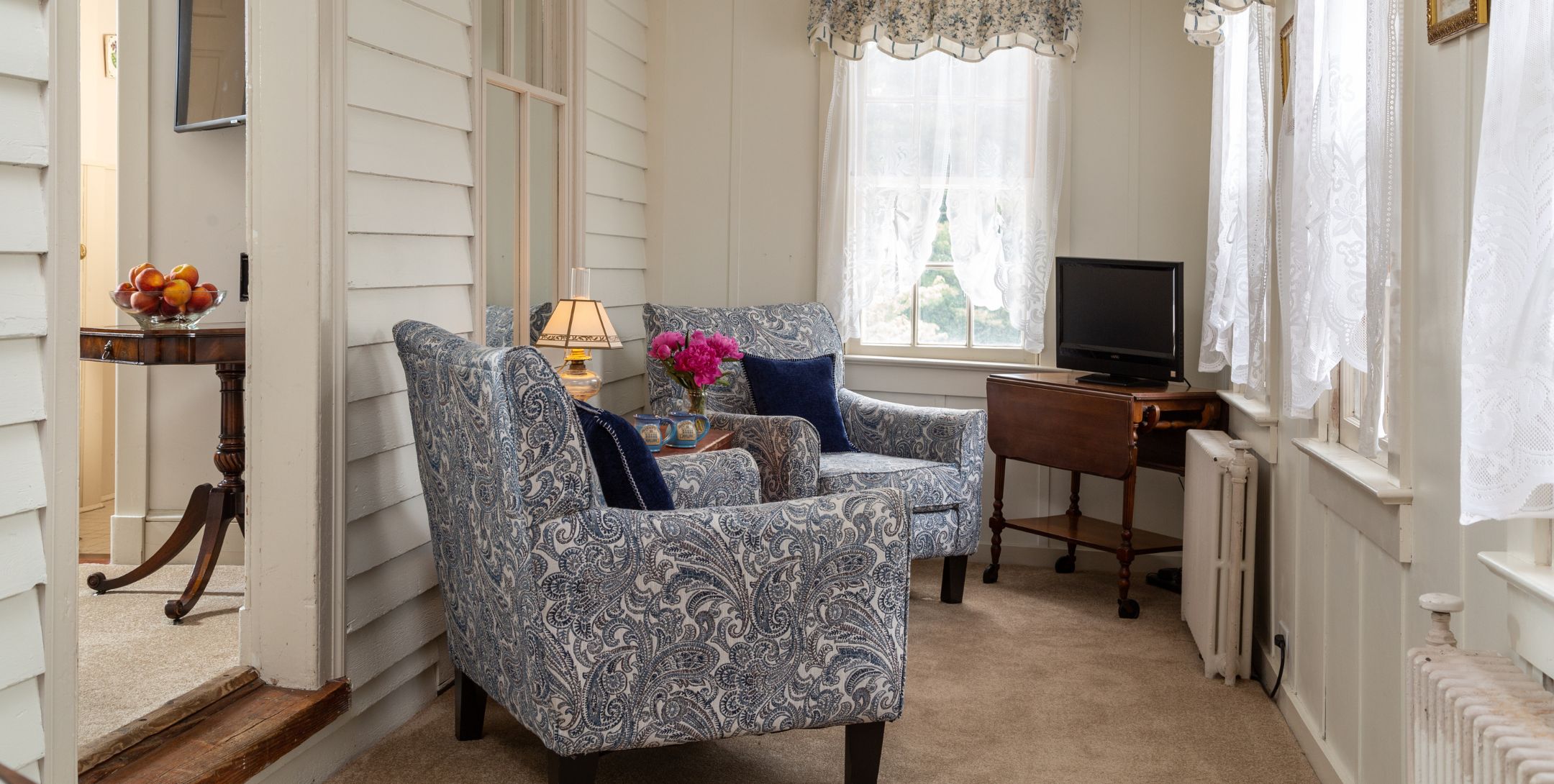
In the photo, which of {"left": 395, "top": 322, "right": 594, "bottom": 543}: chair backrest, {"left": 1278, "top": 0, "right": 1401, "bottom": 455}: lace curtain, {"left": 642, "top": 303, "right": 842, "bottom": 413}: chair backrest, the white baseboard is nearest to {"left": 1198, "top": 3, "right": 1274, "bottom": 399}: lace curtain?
{"left": 1278, "top": 0, "right": 1401, "bottom": 455}: lace curtain

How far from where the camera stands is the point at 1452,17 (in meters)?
1.80

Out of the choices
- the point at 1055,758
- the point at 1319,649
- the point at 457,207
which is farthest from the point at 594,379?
the point at 1319,649

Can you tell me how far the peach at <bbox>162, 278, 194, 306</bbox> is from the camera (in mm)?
2908

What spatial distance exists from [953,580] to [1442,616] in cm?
245

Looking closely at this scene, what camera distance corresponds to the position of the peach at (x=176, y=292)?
2908mm

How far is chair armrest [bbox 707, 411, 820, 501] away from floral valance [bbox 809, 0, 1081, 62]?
5.69 ft

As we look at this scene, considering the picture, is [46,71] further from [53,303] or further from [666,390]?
[666,390]

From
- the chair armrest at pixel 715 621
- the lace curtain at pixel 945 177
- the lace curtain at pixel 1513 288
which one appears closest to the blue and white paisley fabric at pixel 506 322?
the chair armrest at pixel 715 621

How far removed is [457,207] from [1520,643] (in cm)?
249

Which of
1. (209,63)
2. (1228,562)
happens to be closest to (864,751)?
(1228,562)

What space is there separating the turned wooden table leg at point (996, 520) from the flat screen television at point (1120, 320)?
1.50 feet

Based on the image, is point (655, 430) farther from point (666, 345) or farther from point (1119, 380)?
point (1119, 380)

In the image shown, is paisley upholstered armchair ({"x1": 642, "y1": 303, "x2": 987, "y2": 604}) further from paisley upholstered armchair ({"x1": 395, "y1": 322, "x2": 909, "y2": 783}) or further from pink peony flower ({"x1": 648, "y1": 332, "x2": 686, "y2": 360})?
paisley upholstered armchair ({"x1": 395, "y1": 322, "x2": 909, "y2": 783})

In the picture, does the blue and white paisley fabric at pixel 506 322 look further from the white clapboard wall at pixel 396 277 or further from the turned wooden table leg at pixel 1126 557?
the turned wooden table leg at pixel 1126 557
